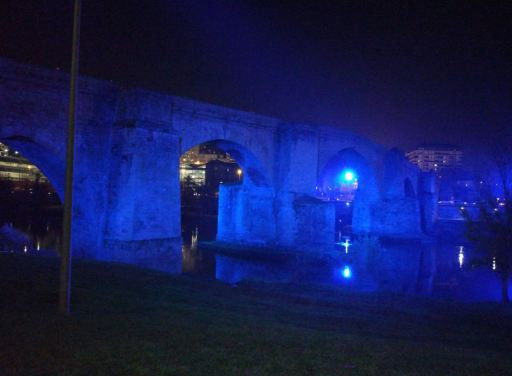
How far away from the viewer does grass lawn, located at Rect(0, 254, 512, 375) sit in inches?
210

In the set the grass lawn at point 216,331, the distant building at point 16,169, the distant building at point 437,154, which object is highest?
the distant building at point 437,154

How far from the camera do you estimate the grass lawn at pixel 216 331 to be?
5.33 meters

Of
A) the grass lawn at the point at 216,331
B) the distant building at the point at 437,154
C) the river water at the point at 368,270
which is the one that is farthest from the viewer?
the distant building at the point at 437,154

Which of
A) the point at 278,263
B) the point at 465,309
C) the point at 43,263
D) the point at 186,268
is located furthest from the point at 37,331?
the point at 278,263

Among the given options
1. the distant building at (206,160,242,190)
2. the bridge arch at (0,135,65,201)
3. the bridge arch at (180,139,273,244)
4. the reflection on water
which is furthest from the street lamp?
the distant building at (206,160,242,190)

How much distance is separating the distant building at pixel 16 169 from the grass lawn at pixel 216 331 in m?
59.9

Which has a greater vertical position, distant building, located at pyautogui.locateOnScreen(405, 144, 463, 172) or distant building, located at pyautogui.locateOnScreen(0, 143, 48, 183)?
distant building, located at pyautogui.locateOnScreen(405, 144, 463, 172)

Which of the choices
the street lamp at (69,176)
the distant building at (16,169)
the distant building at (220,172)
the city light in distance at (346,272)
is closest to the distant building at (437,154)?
the distant building at (220,172)

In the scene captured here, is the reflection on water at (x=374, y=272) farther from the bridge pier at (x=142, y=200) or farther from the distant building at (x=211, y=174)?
the distant building at (x=211, y=174)

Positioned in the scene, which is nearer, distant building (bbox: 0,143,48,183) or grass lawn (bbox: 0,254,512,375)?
grass lawn (bbox: 0,254,512,375)

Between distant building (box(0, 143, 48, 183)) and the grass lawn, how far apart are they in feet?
197

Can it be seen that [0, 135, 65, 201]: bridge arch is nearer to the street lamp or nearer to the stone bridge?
the stone bridge

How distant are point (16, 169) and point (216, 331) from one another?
6965 centimetres

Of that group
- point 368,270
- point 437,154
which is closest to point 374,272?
point 368,270
